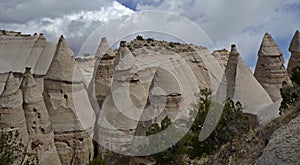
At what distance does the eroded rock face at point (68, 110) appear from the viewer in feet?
50.1

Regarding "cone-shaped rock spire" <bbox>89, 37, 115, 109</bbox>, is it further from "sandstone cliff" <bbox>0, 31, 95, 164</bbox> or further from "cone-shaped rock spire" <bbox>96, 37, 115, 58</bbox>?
"sandstone cliff" <bbox>0, 31, 95, 164</bbox>

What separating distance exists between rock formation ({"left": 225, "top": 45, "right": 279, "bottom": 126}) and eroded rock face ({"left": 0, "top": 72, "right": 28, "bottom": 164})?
8.21 metres

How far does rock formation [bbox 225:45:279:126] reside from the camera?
614 inches

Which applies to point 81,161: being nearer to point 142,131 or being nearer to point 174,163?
point 142,131

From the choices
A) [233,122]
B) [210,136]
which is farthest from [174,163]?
[233,122]

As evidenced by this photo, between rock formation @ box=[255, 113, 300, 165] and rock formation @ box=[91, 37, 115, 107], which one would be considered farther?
rock formation @ box=[91, 37, 115, 107]

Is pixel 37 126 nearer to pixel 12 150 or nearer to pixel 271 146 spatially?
pixel 12 150

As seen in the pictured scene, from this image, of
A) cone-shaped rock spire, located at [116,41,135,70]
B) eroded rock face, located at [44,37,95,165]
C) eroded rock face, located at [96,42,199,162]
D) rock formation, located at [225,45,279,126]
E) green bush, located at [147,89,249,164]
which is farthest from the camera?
cone-shaped rock spire, located at [116,41,135,70]

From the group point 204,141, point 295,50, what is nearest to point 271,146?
point 204,141

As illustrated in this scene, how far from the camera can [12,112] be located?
12914mm

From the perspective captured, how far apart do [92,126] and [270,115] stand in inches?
273

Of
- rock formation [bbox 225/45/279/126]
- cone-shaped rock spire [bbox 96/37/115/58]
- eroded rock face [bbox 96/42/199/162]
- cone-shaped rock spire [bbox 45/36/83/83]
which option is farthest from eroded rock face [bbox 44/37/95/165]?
rock formation [bbox 225/45/279/126]

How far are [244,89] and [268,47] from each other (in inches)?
155

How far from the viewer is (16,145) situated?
12.5 meters
